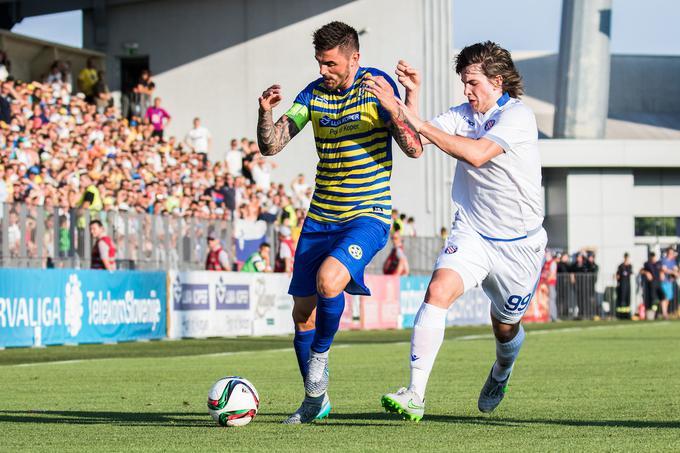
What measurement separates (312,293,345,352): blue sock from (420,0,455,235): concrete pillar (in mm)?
29891

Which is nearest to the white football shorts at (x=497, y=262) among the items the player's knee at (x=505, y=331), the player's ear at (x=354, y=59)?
the player's knee at (x=505, y=331)

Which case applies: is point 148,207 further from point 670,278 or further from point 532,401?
point 670,278

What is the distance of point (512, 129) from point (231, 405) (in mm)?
2443

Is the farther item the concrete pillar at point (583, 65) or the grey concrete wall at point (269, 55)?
the concrete pillar at point (583, 65)

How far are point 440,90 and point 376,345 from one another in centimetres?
1831

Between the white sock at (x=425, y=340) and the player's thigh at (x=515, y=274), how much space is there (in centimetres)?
52

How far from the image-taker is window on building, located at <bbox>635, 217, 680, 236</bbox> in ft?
165

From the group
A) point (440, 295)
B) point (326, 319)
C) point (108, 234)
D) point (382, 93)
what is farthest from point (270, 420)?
point (108, 234)

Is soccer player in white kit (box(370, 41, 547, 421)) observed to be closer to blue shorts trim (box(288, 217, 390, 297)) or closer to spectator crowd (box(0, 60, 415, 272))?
blue shorts trim (box(288, 217, 390, 297))

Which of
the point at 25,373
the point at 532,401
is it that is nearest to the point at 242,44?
the point at 25,373

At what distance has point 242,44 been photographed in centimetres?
4131

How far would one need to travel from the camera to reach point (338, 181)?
325 inches

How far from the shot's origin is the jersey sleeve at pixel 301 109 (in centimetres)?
847

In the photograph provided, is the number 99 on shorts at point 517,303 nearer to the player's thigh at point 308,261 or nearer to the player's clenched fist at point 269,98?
the player's thigh at point 308,261
